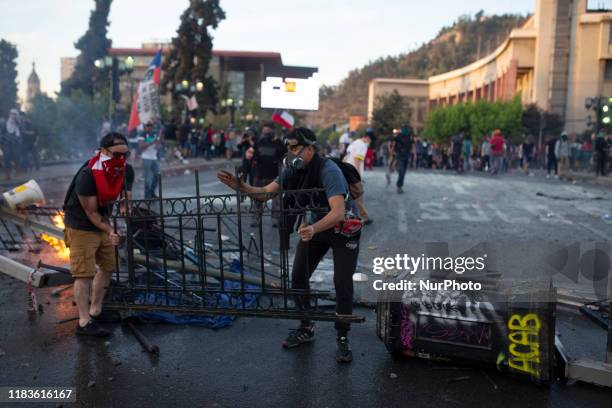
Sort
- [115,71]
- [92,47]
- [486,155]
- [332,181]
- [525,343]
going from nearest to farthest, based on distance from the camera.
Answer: [525,343] → [332,181] → [115,71] → [486,155] → [92,47]

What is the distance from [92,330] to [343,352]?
2.10m

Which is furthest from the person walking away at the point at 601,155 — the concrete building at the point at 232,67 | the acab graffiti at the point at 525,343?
the concrete building at the point at 232,67

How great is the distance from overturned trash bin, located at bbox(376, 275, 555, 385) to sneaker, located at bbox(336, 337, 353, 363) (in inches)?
11.0

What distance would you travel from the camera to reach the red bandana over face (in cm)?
492

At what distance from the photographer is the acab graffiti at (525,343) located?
3906 millimetres

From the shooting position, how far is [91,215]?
493cm

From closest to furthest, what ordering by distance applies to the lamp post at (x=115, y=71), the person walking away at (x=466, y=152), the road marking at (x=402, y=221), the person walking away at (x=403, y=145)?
the road marking at (x=402, y=221) < the person walking away at (x=403, y=145) < the lamp post at (x=115, y=71) < the person walking away at (x=466, y=152)

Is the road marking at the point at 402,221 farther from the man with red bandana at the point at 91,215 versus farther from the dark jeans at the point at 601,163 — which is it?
the dark jeans at the point at 601,163

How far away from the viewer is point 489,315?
403 cm

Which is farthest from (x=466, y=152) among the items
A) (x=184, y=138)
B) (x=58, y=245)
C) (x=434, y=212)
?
(x=58, y=245)

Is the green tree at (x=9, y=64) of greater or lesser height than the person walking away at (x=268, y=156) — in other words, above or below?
above

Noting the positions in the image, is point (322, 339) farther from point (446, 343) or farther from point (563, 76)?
point (563, 76)

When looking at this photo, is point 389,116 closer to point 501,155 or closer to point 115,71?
point 501,155

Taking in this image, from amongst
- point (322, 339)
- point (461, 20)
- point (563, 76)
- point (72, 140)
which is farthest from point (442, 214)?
point (461, 20)
